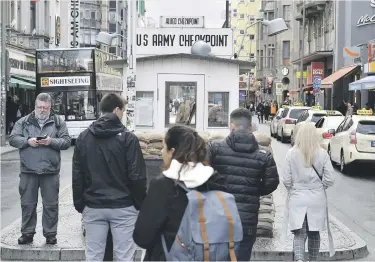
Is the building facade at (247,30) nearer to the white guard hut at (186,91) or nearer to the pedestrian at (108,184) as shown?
the white guard hut at (186,91)

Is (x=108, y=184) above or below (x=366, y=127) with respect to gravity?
below

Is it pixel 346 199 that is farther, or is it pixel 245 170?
pixel 346 199

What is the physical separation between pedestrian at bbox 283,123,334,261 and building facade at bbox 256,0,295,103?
70785 mm

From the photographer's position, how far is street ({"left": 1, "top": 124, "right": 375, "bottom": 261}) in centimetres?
1161

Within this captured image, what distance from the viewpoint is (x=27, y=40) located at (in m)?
47.8

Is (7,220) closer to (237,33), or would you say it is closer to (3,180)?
(3,180)

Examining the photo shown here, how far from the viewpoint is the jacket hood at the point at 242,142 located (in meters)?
6.13

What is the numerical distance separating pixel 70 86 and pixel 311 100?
34023 millimetres

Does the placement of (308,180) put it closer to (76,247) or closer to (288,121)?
(76,247)

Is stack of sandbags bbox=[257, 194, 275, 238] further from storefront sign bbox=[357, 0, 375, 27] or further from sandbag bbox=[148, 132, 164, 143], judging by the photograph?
storefront sign bbox=[357, 0, 375, 27]

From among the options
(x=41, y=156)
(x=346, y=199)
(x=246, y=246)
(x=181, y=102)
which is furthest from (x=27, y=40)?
(x=246, y=246)

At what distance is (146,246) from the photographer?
167 inches

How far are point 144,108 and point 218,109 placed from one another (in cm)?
130

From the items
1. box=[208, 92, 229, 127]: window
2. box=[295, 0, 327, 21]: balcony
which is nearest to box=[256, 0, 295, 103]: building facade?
box=[295, 0, 327, 21]: balcony
